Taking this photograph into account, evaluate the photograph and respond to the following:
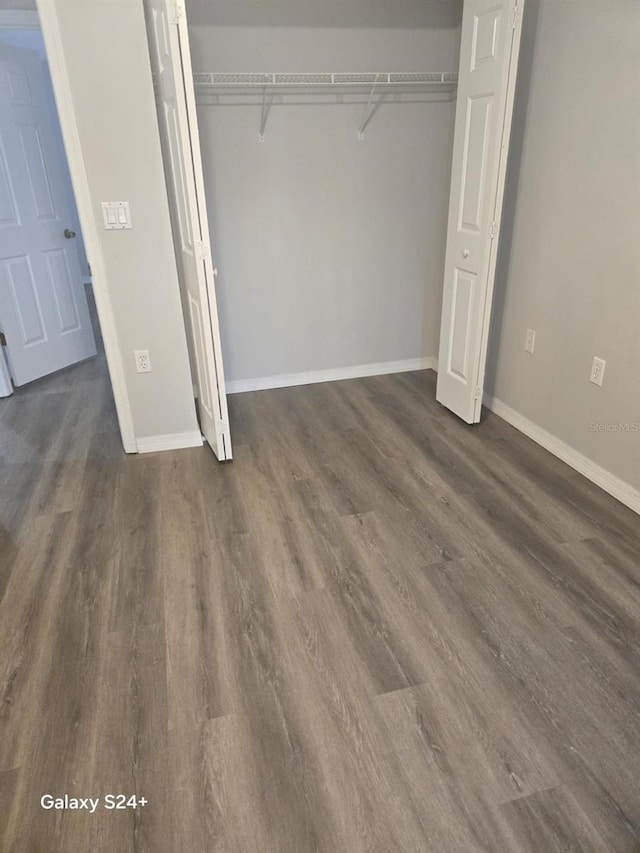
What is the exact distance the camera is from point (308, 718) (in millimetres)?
1628

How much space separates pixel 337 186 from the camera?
354cm

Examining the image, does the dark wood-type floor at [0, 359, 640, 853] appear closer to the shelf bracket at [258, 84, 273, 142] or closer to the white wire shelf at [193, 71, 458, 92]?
the shelf bracket at [258, 84, 273, 142]

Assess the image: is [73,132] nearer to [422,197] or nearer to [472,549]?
[422,197]

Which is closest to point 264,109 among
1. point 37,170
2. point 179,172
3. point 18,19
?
point 179,172

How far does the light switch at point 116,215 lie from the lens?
2.59 m

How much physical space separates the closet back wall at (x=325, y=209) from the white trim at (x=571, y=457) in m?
0.96

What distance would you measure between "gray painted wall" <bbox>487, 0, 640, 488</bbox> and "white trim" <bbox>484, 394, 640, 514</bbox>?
0.04 meters

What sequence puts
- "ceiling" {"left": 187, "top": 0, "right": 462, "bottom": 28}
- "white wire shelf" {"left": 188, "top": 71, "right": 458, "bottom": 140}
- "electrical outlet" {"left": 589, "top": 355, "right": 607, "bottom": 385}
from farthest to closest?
"white wire shelf" {"left": 188, "top": 71, "right": 458, "bottom": 140} → "ceiling" {"left": 187, "top": 0, "right": 462, "bottom": 28} → "electrical outlet" {"left": 589, "top": 355, "right": 607, "bottom": 385}

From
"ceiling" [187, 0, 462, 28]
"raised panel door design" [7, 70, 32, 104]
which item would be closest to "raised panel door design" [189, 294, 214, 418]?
"ceiling" [187, 0, 462, 28]

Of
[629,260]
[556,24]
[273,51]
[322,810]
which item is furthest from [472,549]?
[273,51]

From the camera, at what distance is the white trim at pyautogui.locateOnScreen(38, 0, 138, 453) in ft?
7.63

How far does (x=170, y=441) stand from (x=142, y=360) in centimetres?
48

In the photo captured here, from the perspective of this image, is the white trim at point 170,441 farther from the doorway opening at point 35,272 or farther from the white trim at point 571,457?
the white trim at point 571,457

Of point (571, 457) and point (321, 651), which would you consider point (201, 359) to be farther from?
point (571, 457)
